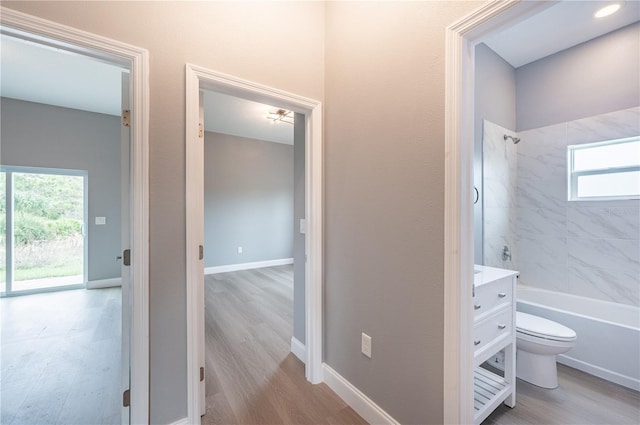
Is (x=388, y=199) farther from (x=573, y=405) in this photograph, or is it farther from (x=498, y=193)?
(x=498, y=193)

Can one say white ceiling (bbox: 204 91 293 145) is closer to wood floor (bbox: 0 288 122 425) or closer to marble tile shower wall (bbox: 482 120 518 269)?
marble tile shower wall (bbox: 482 120 518 269)

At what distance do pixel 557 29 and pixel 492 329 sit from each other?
2889 millimetres

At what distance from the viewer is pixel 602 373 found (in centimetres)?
201

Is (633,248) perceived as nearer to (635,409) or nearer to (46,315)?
(635,409)

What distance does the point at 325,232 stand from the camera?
191 centimetres

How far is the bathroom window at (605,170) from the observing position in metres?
2.41

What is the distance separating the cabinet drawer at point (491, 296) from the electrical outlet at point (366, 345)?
2.03 ft

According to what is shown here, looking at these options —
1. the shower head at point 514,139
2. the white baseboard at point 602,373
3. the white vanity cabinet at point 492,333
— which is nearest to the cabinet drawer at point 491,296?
the white vanity cabinet at point 492,333

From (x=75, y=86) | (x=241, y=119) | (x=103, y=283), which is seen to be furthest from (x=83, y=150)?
(x=241, y=119)

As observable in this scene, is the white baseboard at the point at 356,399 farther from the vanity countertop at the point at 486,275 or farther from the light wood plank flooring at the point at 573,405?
the vanity countertop at the point at 486,275

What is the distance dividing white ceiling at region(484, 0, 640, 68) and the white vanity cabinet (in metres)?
2.04

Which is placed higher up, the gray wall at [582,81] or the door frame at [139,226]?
the gray wall at [582,81]

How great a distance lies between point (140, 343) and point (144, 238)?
526 millimetres

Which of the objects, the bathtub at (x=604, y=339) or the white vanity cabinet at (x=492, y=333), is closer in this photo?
the white vanity cabinet at (x=492, y=333)
